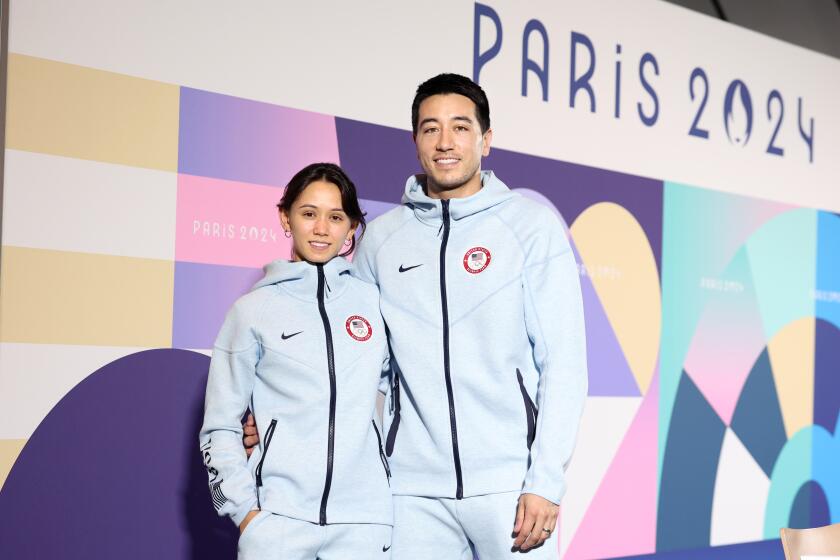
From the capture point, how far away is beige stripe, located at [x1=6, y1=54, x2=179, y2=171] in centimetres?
245

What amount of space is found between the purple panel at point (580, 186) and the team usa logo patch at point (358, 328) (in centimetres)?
157

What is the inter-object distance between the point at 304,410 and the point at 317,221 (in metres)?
0.42

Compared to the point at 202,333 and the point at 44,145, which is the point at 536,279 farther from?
the point at 44,145

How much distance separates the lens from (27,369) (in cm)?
243

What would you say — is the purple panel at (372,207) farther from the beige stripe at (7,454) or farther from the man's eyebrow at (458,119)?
the beige stripe at (7,454)

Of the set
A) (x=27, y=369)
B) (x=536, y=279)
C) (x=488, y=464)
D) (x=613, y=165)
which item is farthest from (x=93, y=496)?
(x=613, y=165)

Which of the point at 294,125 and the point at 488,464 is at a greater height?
the point at 294,125

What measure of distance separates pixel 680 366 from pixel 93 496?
2542 millimetres

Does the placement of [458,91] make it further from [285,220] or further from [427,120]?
[285,220]

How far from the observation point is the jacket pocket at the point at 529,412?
1.92m

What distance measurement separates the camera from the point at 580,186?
3.74 meters

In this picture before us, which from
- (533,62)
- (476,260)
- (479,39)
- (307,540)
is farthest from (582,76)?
(307,540)

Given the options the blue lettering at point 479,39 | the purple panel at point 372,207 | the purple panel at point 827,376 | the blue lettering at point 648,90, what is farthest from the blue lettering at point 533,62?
the purple panel at point 827,376

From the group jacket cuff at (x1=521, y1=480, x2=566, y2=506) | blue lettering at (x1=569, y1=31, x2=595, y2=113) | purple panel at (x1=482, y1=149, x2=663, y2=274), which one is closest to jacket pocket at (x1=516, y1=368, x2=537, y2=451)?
jacket cuff at (x1=521, y1=480, x2=566, y2=506)
